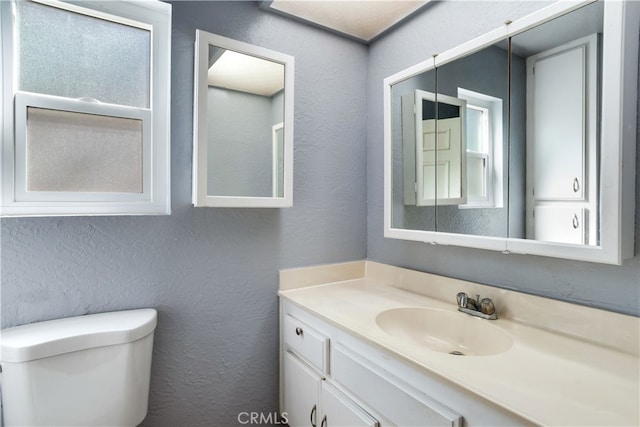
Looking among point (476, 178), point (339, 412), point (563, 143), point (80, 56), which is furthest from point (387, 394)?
point (80, 56)

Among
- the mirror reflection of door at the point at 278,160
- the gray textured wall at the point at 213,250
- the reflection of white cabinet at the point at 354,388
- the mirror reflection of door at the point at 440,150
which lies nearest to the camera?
the reflection of white cabinet at the point at 354,388

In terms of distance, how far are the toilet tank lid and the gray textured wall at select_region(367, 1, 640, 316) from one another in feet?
3.91

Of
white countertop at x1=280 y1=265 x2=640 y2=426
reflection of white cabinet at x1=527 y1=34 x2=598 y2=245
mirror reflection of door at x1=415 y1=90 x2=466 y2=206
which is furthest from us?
mirror reflection of door at x1=415 y1=90 x2=466 y2=206

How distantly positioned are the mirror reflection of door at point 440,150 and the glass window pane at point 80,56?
1.18 meters

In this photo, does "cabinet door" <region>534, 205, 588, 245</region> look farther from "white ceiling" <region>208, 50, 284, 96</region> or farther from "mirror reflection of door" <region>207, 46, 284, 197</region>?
"white ceiling" <region>208, 50, 284, 96</region>

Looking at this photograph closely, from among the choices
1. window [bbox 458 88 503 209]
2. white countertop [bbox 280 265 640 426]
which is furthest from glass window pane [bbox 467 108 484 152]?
white countertop [bbox 280 265 640 426]

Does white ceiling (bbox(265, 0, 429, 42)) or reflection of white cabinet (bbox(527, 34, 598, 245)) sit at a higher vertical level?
white ceiling (bbox(265, 0, 429, 42))

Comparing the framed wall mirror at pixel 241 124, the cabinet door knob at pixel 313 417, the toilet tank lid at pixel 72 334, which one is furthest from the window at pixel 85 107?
the cabinet door knob at pixel 313 417

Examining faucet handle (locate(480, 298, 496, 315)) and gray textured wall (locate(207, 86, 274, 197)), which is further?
gray textured wall (locate(207, 86, 274, 197))

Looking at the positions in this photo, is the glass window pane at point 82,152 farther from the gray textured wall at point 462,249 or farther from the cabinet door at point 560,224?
the cabinet door at point 560,224

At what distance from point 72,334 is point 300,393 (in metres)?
0.89

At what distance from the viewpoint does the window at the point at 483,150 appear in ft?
3.77

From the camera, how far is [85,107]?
116 centimetres

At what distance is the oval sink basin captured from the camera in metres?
1.12
